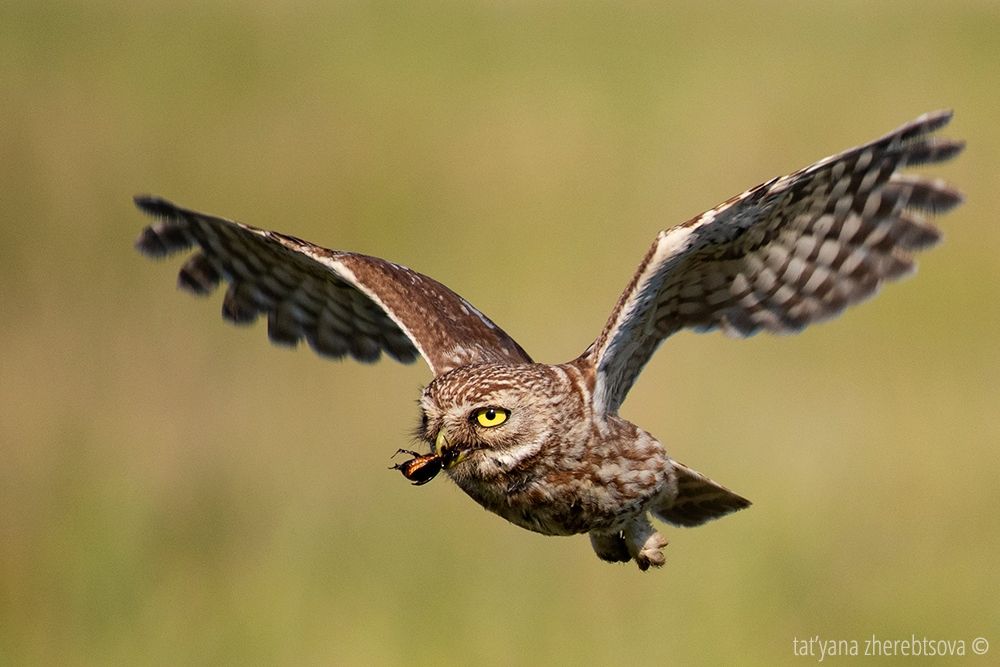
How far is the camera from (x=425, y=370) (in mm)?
12195

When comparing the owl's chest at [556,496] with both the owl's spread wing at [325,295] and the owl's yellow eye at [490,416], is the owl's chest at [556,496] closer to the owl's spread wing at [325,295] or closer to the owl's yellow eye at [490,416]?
the owl's yellow eye at [490,416]

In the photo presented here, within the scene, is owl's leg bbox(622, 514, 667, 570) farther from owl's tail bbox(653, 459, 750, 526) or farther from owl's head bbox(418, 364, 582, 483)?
owl's head bbox(418, 364, 582, 483)

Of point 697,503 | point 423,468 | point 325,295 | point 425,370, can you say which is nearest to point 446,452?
point 423,468

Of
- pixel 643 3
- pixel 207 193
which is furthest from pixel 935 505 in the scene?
pixel 643 3

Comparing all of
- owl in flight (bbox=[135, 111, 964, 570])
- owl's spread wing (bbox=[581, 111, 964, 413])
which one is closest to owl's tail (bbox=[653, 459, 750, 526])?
owl in flight (bbox=[135, 111, 964, 570])

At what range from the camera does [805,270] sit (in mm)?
6961

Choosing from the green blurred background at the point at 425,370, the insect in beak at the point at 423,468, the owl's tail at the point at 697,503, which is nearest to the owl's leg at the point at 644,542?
the owl's tail at the point at 697,503

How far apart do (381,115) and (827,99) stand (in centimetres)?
369

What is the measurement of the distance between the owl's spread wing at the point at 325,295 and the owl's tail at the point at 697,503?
2.80ft

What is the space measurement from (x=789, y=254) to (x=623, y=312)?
3.08ft

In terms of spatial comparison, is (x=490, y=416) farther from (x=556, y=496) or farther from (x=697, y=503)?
(x=697, y=503)

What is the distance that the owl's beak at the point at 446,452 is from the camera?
625cm

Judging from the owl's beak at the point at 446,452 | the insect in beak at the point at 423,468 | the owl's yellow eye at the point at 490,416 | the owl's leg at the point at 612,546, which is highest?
the owl's yellow eye at the point at 490,416

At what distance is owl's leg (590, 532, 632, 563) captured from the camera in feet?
22.3
